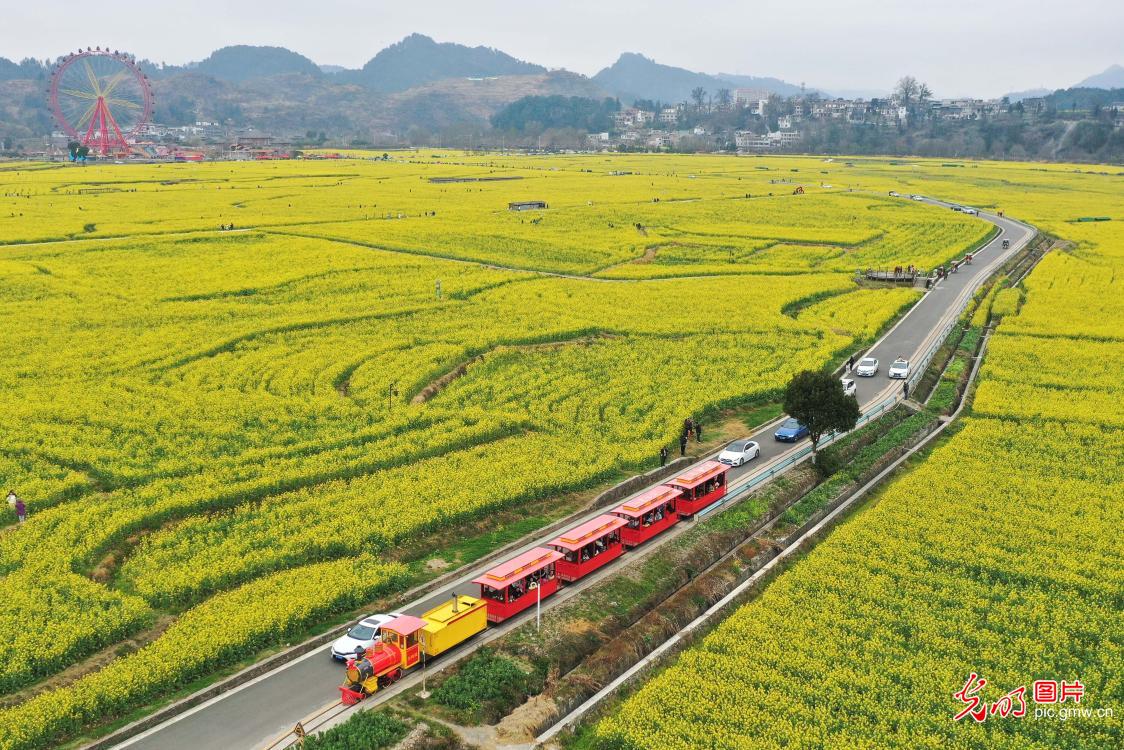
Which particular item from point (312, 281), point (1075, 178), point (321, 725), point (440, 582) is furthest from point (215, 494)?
point (1075, 178)

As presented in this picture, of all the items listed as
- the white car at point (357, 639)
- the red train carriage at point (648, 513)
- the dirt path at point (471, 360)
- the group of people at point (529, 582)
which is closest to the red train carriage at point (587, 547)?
the red train carriage at point (648, 513)

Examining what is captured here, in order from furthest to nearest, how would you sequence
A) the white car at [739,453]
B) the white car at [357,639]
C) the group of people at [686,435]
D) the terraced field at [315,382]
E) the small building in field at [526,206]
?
1. the small building in field at [526,206]
2. the white car at [739,453]
3. the group of people at [686,435]
4. the terraced field at [315,382]
5. the white car at [357,639]

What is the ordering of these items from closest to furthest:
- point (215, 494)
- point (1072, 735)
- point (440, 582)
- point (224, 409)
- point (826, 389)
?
point (1072, 735), point (440, 582), point (215, 494), point (826, 389), point (224, 409)

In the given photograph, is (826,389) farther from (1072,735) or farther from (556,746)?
(556,746)

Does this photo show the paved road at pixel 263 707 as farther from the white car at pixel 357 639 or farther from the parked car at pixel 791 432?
the parked car at pixel 791 432

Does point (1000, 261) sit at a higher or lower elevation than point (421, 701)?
higher
